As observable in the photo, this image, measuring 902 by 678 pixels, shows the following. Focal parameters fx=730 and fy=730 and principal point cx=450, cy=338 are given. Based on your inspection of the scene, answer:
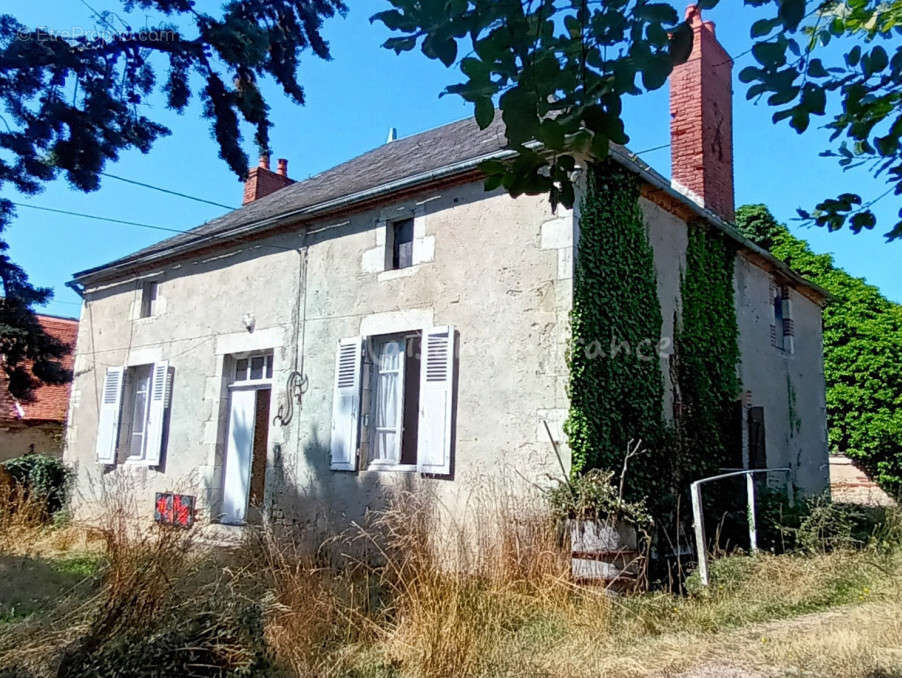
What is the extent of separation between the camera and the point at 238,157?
18.4ft

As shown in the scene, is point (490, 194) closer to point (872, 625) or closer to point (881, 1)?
point (881, 1)

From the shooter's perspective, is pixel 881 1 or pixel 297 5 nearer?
pixel 881 1

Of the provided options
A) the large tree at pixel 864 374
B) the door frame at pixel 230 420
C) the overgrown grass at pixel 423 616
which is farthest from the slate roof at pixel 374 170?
the large tree at pixel 864 374

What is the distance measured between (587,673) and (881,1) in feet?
12.0

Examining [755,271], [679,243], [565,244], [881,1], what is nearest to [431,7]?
[881,1]

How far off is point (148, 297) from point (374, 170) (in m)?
4.12

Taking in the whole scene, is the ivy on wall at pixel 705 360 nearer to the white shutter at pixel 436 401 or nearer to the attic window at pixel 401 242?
the white shutter at pixel 436 401

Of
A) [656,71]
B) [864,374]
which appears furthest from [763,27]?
[864,374]

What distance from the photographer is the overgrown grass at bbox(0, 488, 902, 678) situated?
3.54 metres

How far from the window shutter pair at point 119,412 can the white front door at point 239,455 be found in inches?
48.8

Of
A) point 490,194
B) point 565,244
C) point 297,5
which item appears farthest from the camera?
point 490,194

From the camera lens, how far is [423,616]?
4.28 m

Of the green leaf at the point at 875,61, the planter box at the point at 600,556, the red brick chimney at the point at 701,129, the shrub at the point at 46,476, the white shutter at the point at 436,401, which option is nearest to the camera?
the green leaf at the point at 875,61

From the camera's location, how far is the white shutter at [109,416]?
414 inches
